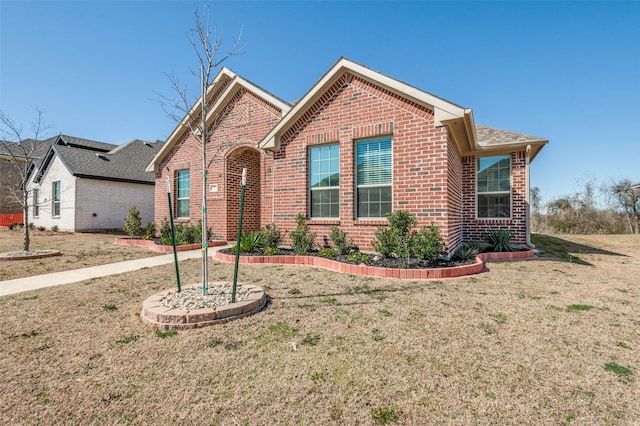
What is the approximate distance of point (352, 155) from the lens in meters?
7.71

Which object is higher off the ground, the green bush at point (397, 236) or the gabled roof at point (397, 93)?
the gabled roof at point (397, 93)

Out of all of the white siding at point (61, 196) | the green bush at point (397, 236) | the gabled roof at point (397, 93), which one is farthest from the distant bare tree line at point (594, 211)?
the white siding at point (61, 196)

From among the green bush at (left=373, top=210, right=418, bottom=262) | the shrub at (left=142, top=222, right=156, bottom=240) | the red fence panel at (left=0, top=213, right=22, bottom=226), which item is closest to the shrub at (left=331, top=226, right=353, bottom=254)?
the green bush at (left=373, top=210, right=418, bottom=262)

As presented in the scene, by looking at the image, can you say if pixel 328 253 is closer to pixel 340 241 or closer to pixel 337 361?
pixel 340 241

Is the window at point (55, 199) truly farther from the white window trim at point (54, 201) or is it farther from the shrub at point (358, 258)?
A: the shrub at point (358, 258)

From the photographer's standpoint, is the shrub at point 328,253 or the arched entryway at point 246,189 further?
the arched entryway at point 246,189

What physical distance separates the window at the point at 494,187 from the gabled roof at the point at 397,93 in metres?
1.30

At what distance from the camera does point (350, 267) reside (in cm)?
629

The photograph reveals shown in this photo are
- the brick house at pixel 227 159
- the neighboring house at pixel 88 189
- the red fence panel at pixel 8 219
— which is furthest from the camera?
the red fence panel at pixel 8 219

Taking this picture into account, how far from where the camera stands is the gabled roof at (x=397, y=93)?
6.54 meters

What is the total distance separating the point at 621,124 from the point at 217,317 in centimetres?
2476

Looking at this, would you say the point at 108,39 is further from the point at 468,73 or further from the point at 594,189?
the point at 594,189

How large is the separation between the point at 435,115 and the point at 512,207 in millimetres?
5215

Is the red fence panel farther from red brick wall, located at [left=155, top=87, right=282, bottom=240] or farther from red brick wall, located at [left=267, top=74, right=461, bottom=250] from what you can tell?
red brick wall, located at [left=267, top=74, right=461, bottom=250]
